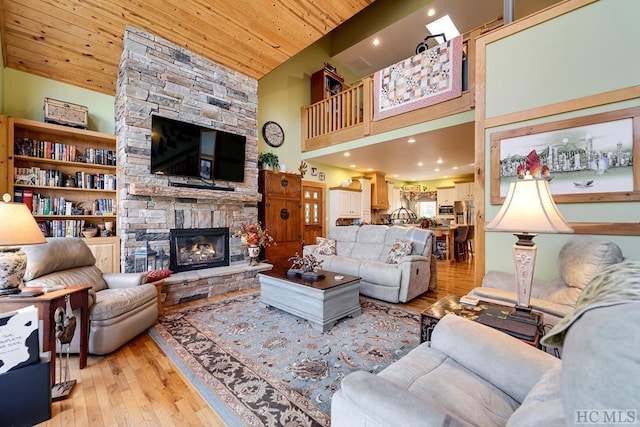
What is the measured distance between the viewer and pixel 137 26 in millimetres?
3297

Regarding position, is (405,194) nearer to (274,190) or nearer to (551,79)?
(274,190)

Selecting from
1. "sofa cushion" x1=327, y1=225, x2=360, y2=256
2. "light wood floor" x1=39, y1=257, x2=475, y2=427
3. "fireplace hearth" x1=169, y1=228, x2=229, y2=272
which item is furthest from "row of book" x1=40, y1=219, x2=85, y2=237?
"sofa cushion" x1=327, y1=225, x2=360, y2=256

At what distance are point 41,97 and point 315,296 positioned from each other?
4.57 meters

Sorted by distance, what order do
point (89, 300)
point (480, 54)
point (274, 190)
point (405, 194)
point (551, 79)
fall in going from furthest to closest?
point (405, 194)
point (274, 190)
point (480, 54)
point (551, 79)
point (89, 300)

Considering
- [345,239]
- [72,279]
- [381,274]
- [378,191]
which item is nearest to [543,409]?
[381,274]

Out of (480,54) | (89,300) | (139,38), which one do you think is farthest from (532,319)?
(139,38)

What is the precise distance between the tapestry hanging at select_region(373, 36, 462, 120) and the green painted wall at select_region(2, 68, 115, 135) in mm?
4308

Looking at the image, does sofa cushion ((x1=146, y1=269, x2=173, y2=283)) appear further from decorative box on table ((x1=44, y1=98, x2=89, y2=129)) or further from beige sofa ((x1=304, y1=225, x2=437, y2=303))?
decorative box on table ((x1=44, y1=98, x2=89, y2=129))

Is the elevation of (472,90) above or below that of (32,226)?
above

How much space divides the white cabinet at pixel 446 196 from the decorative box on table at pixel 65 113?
9676 millimetres

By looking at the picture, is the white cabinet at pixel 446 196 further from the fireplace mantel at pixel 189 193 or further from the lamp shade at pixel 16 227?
the lamp shade at pixel 16 227

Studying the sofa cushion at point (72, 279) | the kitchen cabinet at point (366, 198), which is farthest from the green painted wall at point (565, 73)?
the kitchen cabinet at point (366, 198)

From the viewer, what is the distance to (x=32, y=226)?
165 cm

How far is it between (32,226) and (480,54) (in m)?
4.10
